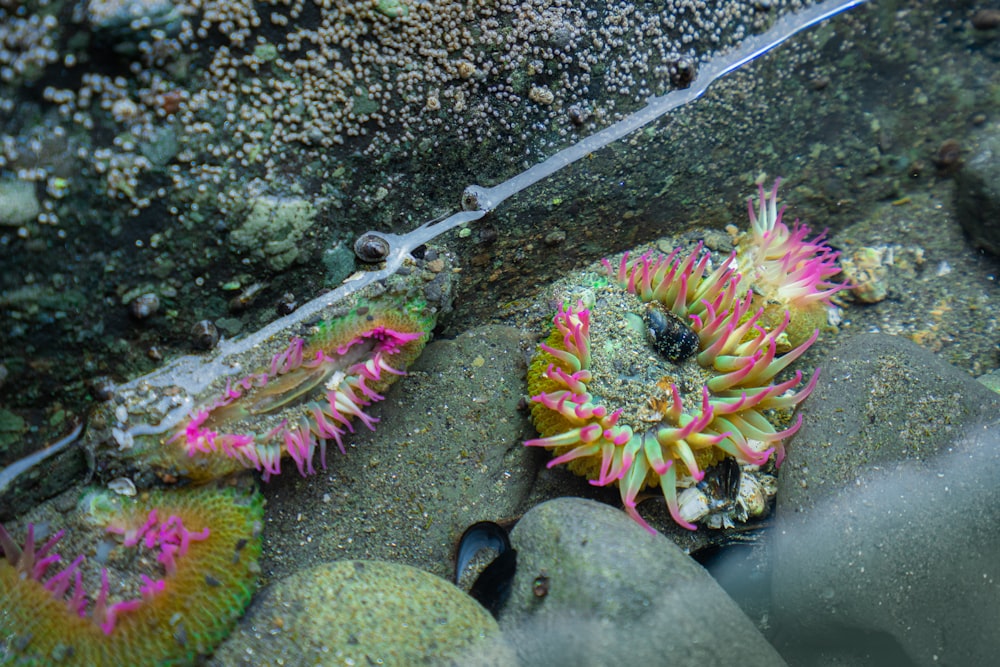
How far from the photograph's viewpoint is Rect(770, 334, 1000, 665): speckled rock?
263cm

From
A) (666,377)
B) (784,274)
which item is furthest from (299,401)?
(784,274)

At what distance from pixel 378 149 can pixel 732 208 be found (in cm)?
184

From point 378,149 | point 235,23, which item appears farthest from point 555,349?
point 235,23

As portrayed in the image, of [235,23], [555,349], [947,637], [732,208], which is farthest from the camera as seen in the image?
[732,208]

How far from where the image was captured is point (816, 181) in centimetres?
366

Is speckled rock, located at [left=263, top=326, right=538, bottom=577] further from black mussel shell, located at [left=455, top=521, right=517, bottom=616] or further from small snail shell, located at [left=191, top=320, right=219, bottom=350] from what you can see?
small snail shell, located at [left=191, top=320, right=219, bottom=350]

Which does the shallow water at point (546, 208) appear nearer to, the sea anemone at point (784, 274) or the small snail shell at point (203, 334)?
the small snail shell at point (203, 334)

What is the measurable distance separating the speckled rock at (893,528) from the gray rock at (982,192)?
1230 mm

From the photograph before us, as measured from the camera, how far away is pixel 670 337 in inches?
113

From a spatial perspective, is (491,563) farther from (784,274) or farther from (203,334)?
(784,274)

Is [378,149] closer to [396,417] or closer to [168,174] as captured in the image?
[168,174]

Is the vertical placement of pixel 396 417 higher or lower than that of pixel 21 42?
lower

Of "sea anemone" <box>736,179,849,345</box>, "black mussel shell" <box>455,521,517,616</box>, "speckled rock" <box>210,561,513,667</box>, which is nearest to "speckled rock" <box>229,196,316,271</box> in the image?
"speckled rock" <box>210,561,513,667</box>

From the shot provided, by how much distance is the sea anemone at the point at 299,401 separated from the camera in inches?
100
